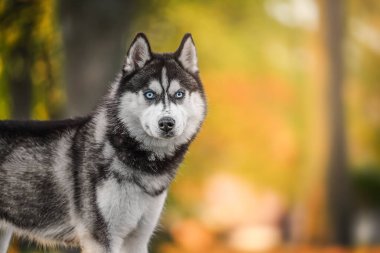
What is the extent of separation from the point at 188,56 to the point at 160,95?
0.40 metres

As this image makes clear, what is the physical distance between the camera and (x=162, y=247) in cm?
897

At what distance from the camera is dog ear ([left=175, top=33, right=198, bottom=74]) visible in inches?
202

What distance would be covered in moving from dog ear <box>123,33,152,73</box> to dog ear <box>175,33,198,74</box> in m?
0.21

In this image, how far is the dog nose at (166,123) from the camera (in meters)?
4.79

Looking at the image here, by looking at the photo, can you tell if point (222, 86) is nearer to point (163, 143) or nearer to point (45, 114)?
point (45, 114)

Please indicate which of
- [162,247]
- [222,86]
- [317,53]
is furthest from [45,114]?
[222,86]

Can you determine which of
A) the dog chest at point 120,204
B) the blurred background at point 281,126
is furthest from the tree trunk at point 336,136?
the dog chest at point 120,204

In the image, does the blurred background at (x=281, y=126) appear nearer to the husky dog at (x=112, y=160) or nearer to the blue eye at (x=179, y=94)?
the husky dog at (x=112, y=160)

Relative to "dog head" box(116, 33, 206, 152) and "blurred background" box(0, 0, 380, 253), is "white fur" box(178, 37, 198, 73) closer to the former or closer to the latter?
"dog head" box(116, 33, 206, 152)

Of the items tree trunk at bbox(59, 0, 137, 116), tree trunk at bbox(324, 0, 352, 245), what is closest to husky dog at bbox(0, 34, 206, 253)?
tree trunk at bbox(59, 0, 137, 116)

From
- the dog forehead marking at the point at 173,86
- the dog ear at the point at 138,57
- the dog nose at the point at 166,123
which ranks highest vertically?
the dog ear at the point at 138,57

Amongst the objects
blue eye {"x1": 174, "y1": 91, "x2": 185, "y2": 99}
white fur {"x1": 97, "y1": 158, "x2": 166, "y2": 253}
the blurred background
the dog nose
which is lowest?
the blurred background

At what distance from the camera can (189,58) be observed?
5.20 meters

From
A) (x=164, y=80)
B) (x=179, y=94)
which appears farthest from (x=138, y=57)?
(x=179, y=94)
